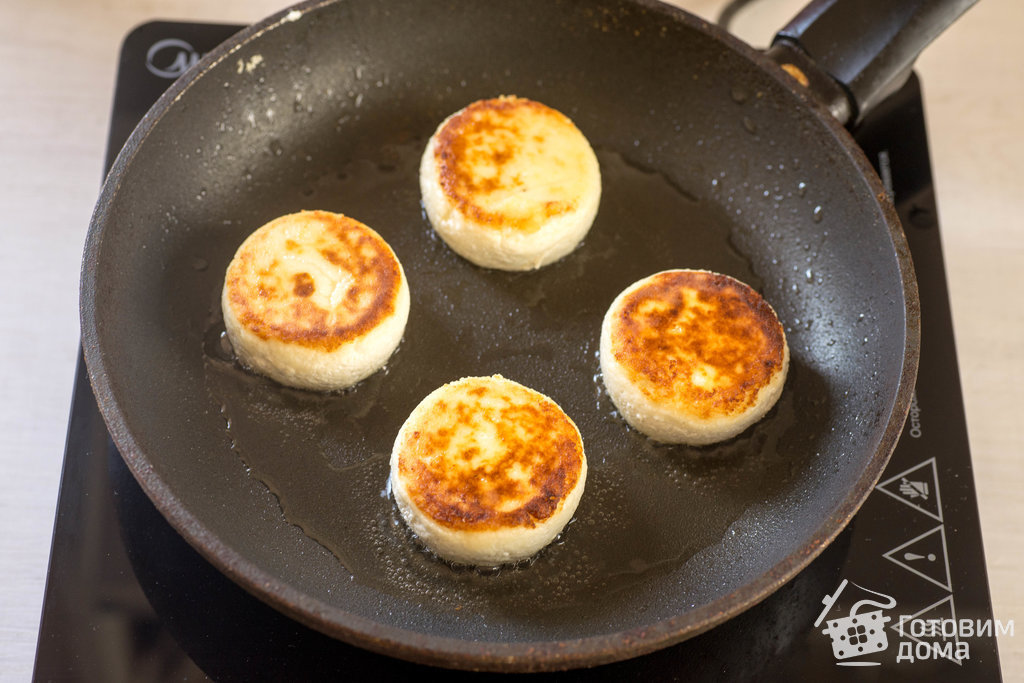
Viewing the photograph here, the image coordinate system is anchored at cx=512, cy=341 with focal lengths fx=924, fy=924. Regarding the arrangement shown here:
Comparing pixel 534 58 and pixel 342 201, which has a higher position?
pixel 534 58

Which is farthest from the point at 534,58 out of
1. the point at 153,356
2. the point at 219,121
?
the point at 153,356

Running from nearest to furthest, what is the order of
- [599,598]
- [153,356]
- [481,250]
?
[599,598] < [153,356] < [481,250]

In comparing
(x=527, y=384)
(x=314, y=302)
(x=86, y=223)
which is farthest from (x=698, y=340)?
(x=86, y=223)

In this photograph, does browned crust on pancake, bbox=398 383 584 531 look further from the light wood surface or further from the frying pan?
the light wood surface

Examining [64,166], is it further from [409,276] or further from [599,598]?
[599,598]

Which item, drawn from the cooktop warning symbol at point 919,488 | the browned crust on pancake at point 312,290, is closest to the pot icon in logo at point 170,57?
the browned crust on pancake at point 312,290

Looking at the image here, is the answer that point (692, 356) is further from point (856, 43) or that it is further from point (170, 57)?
point (170, 57)
